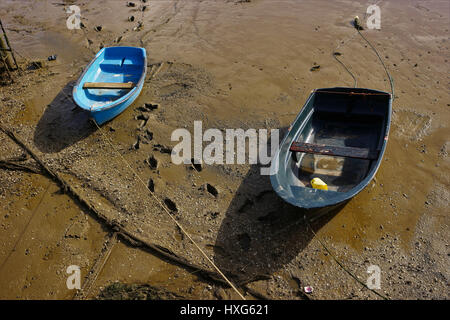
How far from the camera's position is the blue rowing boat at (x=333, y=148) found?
6.21m

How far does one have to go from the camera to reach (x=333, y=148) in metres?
7.31

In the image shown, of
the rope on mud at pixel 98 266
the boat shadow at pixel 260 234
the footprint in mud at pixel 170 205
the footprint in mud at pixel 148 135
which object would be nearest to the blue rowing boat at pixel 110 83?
the footprint in mud at pixel 148 135

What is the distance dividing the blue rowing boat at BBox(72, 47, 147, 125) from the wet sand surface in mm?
557

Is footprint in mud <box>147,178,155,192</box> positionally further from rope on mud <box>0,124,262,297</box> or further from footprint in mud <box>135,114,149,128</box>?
footprint in mud <box>135,114,149,128</box>

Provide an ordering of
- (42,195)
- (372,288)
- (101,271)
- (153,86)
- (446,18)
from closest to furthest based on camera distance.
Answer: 1. (372,288)
2. (101,271)
3. (42,195)
4. (153,86)
5. (446,18)

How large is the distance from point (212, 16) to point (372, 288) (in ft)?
47.8

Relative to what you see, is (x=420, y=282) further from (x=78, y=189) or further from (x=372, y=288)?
(x=78, y=189)

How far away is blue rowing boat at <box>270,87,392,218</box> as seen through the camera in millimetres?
6211

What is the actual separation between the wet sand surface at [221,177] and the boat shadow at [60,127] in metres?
0.05

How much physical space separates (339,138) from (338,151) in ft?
5.00

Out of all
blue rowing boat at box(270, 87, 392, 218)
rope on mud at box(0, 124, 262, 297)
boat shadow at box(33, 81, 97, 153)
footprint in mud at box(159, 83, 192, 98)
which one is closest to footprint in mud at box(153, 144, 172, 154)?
boat shadow at box(33, 81, 97, 153)

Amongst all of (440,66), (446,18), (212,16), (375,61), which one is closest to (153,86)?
(212,16)

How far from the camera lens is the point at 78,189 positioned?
7895mm

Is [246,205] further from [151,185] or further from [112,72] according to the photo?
[112,72]
